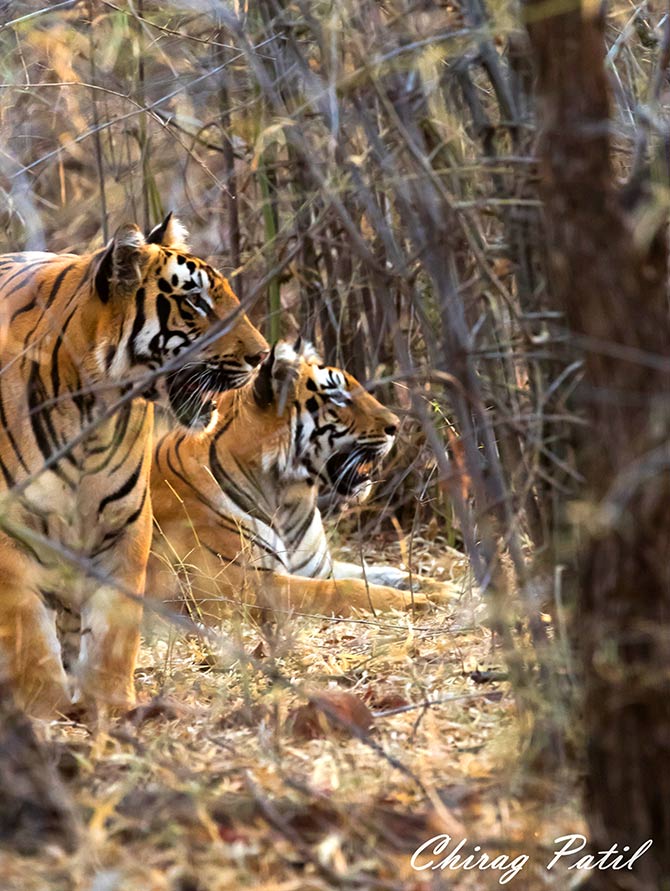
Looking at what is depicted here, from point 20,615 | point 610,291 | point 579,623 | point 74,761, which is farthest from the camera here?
point 20,615

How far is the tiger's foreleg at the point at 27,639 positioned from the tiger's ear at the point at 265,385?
1.91 metres

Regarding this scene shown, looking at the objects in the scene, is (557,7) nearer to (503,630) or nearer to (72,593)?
(503,630)

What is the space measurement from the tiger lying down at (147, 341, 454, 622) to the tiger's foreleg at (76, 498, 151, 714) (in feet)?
2.68

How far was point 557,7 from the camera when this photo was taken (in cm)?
193

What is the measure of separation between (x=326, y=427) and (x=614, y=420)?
402 cm

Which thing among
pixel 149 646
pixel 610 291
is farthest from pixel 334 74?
pixel 149 646

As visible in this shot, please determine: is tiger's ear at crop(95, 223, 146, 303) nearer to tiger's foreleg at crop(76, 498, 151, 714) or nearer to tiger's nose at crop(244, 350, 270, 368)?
tiger's nose at crop(244, 350, 270, 368)

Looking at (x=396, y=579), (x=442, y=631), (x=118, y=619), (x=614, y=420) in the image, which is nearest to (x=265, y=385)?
(x=396, y=579)

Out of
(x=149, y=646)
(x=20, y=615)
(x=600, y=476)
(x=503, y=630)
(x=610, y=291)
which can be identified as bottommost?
(x=149, y=646)

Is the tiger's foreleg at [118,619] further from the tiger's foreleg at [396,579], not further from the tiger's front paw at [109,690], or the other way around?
the tiger's foreleg at [396,579]

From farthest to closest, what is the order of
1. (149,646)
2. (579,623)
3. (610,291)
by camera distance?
1. (149,646)
2. (579,623)
3. (610,291)

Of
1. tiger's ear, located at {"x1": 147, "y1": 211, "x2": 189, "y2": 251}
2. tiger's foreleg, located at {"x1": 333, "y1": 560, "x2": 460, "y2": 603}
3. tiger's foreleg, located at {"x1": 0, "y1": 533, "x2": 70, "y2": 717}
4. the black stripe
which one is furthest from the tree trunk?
tiger's foreleg, located at {"x1": 333, "y1": 560, "x2": 460, "y2": 603}

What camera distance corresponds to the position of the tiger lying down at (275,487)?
17.3 feet

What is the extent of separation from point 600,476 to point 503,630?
555 mm
